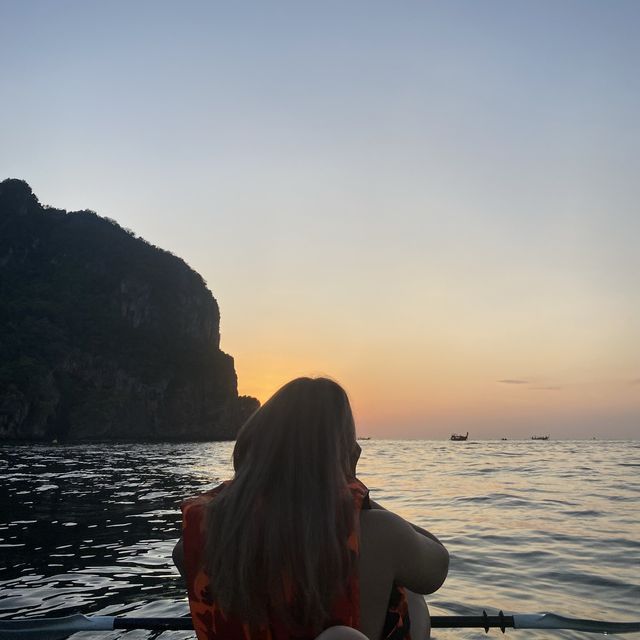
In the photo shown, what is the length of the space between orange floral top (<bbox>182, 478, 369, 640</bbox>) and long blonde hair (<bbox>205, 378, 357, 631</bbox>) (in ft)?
0.13

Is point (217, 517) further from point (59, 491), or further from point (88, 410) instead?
point (88, 410)

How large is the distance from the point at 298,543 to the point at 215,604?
17.7 inches

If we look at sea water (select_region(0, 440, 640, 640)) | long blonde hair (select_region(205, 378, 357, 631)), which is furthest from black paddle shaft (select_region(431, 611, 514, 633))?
sea water (select_region(0, 440, 640, 640))

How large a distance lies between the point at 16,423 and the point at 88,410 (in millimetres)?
23541

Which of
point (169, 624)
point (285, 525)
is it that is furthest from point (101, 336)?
point (285, 525)

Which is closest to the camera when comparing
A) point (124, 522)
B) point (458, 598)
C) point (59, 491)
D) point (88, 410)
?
point (458, 598)

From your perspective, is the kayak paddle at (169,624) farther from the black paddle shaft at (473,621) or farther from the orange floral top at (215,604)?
the orange floral top at (215,604)

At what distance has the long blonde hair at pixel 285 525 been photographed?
2.21 metres

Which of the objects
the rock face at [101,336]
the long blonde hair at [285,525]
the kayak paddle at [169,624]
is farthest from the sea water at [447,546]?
the rock face at [101,336]

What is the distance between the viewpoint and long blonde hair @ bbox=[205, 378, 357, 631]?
2205mm

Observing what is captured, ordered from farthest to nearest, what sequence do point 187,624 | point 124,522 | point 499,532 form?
point 124,522, point 499,532, point 187,624

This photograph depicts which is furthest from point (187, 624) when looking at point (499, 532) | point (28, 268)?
point (28, 268)

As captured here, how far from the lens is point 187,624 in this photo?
11.7 ft

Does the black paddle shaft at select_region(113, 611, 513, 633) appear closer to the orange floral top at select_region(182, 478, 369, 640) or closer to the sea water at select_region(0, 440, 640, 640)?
the orange floral top at select_region(182, 478, 369, 640)
